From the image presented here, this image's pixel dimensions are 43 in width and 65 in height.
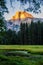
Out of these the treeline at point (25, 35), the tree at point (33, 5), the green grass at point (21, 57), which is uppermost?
the tree at point (33, 5)

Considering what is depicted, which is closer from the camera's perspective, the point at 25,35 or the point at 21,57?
the point at 21,57

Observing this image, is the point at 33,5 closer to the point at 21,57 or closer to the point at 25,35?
the point at 25,35

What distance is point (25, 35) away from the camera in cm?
398

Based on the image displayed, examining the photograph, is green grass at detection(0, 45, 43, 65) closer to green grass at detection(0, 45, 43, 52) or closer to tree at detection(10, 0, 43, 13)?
green grass at detection(0, 45, 43, 52)

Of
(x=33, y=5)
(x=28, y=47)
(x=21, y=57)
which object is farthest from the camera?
(x=33, y=5)

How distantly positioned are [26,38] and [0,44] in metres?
0.50

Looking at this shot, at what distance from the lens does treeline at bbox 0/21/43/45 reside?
3.94 m

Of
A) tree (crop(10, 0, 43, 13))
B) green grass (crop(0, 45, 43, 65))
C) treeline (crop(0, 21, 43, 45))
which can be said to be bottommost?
green grass (crop(0, 45, 43, 65))

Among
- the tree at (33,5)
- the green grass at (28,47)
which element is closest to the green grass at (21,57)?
the green grass at (28,47)

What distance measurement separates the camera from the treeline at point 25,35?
394cm

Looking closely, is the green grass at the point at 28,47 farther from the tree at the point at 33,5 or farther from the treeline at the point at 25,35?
the tree at the point at 33,5

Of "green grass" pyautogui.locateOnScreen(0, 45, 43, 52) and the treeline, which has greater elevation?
→ the treeline

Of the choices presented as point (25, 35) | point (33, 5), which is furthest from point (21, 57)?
point (33, 5)

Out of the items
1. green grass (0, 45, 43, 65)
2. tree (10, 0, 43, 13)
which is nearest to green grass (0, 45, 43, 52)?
green grass (0, 45, 43, 65)
